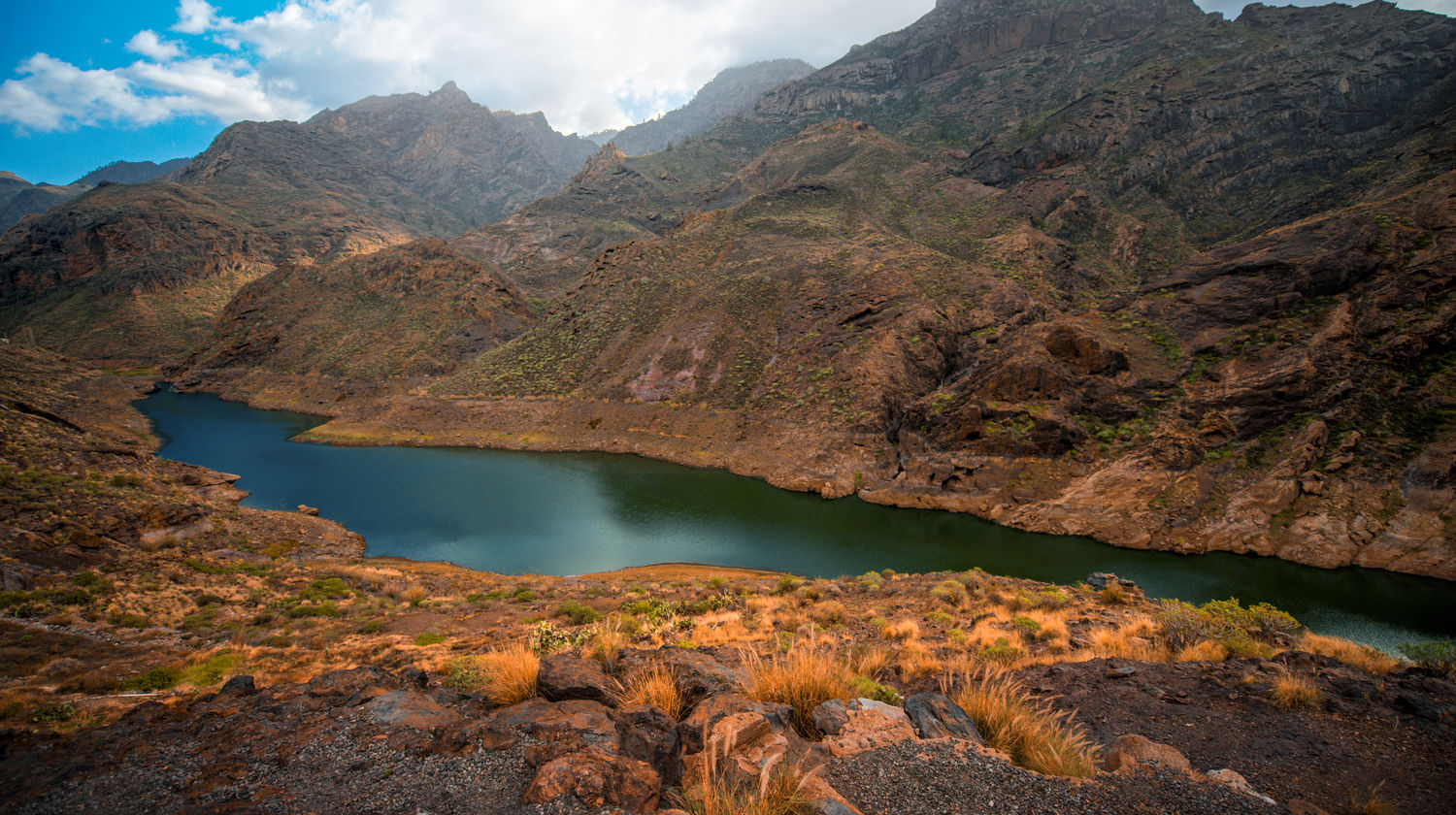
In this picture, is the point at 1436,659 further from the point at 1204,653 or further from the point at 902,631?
the point at 902,631

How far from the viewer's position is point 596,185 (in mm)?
120250

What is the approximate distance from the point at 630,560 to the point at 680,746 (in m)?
22.0

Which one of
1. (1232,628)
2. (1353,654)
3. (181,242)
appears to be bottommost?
(1232,628)

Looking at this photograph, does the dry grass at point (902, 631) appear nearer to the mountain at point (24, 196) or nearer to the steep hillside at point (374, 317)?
the steep hillside at point (374, 317)

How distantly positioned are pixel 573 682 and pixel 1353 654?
488 inches

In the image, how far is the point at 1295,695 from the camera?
5.96 meters

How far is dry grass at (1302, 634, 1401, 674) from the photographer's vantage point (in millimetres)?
8250

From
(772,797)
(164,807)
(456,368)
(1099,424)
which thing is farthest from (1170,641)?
(456,368)

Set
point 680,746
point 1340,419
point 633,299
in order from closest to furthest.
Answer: point 680,746 → point 1340,419 → point 633,299

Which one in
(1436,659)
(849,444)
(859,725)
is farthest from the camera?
(849,444)

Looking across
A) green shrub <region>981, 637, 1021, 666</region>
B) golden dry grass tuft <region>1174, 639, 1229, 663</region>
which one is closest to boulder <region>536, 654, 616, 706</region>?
green shrub <region>981, 637, 1021, 666</region>

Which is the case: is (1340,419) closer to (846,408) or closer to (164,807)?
(846,408)

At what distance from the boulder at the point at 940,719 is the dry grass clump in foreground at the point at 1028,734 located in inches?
5.1

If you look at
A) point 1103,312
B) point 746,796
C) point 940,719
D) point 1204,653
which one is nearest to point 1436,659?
point 1204,653
